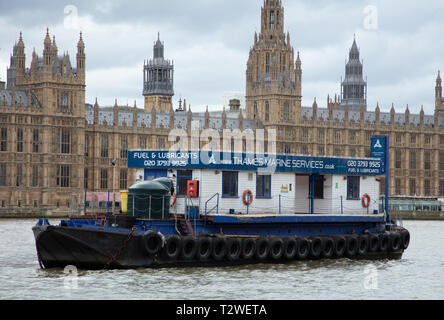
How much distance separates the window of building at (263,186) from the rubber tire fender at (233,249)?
4.12 m

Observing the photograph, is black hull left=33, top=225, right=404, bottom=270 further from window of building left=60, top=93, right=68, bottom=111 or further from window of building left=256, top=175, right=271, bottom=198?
window of building left=60, top=93, right=68, bottom=111

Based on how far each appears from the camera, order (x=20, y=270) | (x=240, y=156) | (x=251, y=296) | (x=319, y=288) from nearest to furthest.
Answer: (x=251, y=296)
(x=319, y=288)
(x=20, y=270)
(x=240, y=156)

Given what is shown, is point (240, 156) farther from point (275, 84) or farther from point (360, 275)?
point (275, 84)

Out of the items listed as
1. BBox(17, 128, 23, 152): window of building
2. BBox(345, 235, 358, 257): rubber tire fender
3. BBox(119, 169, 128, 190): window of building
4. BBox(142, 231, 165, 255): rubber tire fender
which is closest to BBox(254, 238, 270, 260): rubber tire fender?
BBox(142, 231, 165, 255): rubber tire fender

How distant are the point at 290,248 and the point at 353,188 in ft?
26.0

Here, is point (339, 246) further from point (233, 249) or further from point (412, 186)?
point (412, 186)

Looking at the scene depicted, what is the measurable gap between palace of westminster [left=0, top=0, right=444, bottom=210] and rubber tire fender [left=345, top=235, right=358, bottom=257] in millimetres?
45762

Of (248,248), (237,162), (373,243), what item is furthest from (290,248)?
(373,243)

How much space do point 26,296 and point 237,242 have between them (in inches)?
518

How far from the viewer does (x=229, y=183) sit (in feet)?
162

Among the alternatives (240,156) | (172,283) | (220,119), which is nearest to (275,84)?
(220,119)

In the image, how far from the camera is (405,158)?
164125mm

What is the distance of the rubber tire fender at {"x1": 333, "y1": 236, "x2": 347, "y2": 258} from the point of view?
2053 inches

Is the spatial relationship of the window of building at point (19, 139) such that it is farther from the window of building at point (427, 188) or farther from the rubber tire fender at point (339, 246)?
the window of building at point (427, 188)
